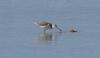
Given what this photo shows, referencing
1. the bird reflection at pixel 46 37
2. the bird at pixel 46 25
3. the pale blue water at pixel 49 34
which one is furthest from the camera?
the bird at pixel 46 25

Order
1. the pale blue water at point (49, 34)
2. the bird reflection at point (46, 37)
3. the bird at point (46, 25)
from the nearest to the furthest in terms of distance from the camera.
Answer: the pale blue water at point (49, 34) → the bird reflection at point (46, 37) → the bird at point (46, 25)

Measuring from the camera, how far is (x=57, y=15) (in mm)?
10008

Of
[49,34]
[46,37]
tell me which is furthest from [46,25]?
[46,37]

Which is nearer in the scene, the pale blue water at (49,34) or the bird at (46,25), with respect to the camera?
the pale blue water at (49,34)

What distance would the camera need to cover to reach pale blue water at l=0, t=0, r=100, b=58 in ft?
23.5

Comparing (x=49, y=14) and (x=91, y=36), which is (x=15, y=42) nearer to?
(x=91, y=36)

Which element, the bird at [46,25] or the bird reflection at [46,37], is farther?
the bird at [46,25]

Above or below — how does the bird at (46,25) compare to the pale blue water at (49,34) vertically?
above

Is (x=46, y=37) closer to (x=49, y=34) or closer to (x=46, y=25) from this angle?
(x=49, y=34)

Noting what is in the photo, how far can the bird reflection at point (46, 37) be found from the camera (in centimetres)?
780

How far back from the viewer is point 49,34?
833 cm

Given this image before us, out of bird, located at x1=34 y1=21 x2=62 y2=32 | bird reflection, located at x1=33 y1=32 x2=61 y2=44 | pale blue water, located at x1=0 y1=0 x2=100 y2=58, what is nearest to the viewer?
pale blue water, located at x1=0 y1=0 x2=100 y2=58

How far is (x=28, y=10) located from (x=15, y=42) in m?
2.86

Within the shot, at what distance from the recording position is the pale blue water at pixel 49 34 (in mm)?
7169
